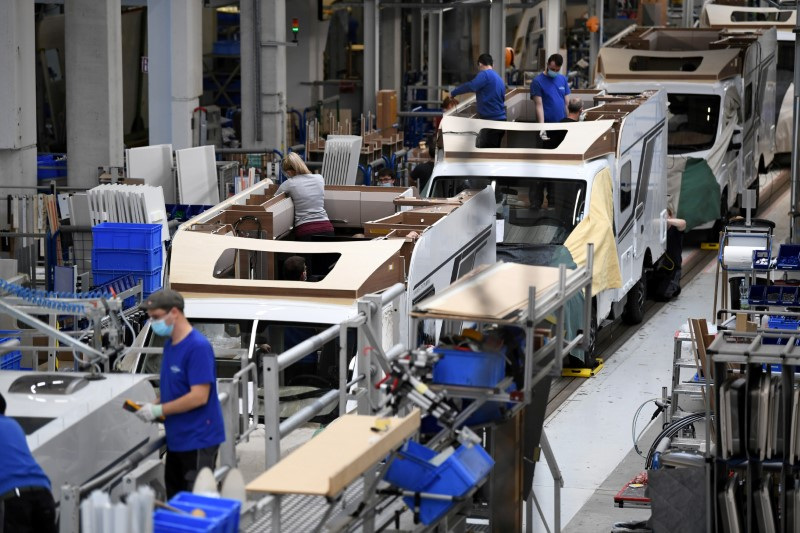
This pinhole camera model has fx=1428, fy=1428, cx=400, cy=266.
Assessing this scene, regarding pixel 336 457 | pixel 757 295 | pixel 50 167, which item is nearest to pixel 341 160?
pixel 50 167

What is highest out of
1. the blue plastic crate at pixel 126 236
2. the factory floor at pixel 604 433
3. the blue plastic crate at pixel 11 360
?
the blue plastic crate at pixel 126 236

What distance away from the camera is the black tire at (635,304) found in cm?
1642

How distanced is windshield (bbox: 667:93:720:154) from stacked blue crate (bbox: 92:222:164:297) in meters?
10.0

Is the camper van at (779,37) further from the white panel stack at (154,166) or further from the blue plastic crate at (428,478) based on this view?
the blue plastic crate at (428,478)

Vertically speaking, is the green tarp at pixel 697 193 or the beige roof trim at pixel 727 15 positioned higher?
the beige roof trim at pixel 727 15

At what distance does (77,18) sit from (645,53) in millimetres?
8383

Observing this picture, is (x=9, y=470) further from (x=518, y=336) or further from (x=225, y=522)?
(x=518, y=336)

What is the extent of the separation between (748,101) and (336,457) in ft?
55.1

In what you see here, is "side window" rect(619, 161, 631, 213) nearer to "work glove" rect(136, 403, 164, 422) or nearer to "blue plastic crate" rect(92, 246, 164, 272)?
"blue plastic crate" rect(92, 246, 164, 272)

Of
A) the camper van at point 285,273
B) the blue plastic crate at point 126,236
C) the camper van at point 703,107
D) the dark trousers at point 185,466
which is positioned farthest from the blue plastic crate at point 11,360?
the camper van at point 703,107

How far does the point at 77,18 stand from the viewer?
1761 cm

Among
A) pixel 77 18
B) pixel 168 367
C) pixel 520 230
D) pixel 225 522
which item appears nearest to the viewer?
pixel 225 522

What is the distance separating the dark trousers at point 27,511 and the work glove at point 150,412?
66cm

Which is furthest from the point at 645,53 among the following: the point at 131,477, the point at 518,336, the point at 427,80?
the point at 131,477
